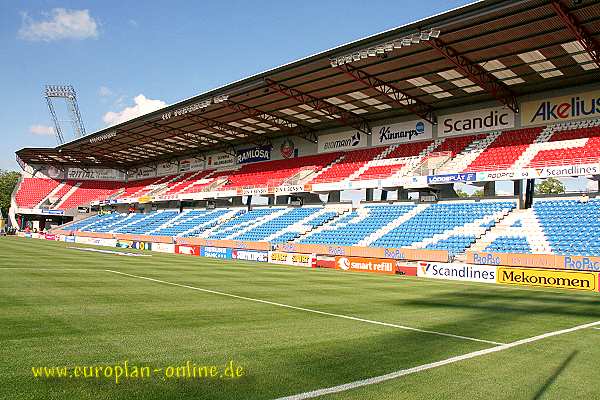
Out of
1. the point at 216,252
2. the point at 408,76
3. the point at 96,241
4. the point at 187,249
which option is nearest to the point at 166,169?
the point at 96,241

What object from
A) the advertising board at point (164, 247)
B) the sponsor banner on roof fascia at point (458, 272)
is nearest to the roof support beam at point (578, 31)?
the sponsor banner on roof fascia at point (458, 272)

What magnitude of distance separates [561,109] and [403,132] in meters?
12.4

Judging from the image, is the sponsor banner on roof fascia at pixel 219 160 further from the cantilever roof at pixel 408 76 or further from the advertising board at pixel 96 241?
the advertising board at pixel 96 241

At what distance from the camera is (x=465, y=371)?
6.27 m

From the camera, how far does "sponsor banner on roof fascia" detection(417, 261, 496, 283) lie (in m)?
22.9

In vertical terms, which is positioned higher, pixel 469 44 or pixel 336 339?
pixel 469 44

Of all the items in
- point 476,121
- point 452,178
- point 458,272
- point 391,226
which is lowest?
point 458,272

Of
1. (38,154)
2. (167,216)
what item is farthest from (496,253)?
(38,154)

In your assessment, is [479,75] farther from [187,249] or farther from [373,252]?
[187,249]

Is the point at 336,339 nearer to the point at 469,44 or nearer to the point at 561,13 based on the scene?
the point at 561,13

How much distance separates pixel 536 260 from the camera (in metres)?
22.0

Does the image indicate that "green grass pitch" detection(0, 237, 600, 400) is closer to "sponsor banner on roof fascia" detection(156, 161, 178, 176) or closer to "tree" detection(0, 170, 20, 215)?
"sponsor banner on roof fascia" detection(156, 161, 178, 176)

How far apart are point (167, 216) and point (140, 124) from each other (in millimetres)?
14720

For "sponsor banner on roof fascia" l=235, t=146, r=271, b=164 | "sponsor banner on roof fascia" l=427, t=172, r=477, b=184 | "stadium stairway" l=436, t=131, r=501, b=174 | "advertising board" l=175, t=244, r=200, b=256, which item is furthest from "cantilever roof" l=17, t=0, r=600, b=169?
"advertising board" l=175, t=244, r=200, b=256
